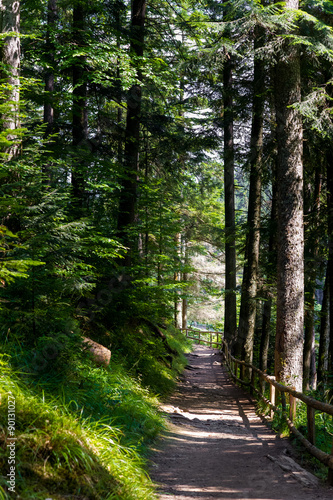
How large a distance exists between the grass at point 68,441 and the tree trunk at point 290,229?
144 inches

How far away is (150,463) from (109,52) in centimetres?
885

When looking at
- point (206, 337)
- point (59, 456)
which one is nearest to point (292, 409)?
point (59, 456)

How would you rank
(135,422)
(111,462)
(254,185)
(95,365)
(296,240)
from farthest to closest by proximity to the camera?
(254,185) < (296,240) < (95,365) < (135,422) < (111,462)

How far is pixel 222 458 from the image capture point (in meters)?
5.74

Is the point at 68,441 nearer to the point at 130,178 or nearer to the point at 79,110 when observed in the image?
the point at 130,178

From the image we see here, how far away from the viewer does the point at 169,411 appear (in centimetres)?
839

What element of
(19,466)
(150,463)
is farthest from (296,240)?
(19,466)

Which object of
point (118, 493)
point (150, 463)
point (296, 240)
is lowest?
point (150, 463)

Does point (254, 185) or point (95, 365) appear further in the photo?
point (254, 185)

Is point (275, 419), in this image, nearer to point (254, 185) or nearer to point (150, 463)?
point (150, 463)

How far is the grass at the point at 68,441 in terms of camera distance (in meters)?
3.10

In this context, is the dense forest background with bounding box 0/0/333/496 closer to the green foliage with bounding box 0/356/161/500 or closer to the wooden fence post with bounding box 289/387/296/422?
the wooden fence post with bounding box 289/387/296/422

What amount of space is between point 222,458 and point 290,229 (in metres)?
4.89

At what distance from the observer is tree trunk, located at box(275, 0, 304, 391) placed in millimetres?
8117
